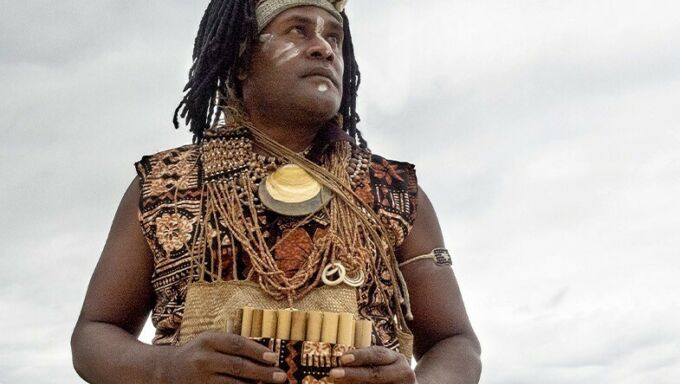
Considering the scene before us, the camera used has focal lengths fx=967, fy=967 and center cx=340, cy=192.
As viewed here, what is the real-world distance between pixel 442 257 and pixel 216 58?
1294 millimetres

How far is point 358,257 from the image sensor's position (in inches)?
138

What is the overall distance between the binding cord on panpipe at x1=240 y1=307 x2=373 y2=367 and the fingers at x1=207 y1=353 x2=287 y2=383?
3.7 inches

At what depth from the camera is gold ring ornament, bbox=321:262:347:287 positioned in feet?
11.1

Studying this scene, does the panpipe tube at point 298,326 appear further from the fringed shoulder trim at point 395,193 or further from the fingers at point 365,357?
the fringed shoulder trim at point 395,193

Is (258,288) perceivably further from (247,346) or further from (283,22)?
(283,22)

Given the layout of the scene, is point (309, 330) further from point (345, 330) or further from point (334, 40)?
point (334, 40)

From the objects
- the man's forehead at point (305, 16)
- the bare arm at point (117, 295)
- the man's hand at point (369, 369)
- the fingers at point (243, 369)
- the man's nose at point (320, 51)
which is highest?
the man's forehead at point (305, 16)

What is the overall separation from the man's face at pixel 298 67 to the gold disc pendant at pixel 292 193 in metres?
0.29

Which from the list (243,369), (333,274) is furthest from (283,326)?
(333,274)

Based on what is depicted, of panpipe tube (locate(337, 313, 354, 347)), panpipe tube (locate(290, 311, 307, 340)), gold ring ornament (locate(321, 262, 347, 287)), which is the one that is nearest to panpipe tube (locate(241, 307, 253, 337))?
panpipe tube (locate(290, 311, 307, 340))

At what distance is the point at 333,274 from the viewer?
11.2 feet

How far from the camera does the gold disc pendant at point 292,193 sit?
355 centimetres

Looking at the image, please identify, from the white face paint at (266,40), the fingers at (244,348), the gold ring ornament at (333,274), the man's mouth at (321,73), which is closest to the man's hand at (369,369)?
the fingers at (244,348)

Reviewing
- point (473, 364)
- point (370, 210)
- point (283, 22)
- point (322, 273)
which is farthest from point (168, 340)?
point (283, 22)
